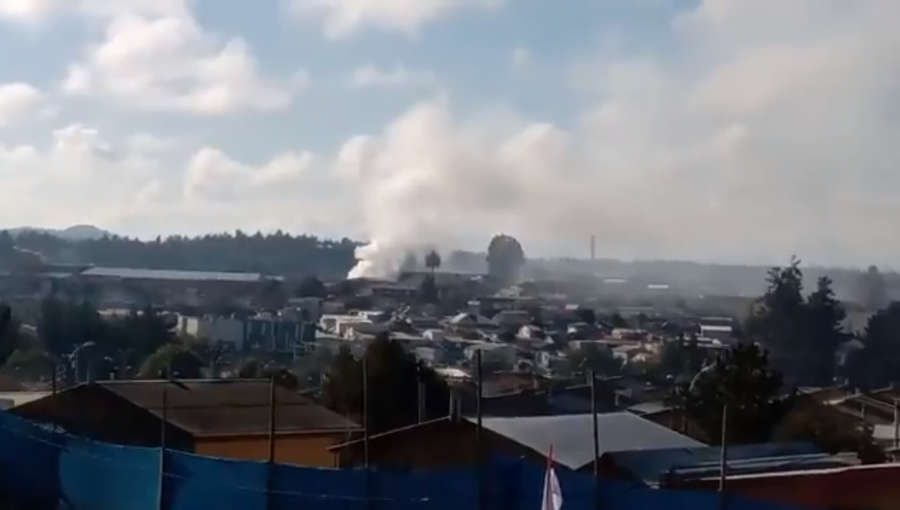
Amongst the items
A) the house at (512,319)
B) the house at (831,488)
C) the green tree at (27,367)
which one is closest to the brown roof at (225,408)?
the house at (831,488)

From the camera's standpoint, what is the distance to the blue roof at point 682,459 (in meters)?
16.8

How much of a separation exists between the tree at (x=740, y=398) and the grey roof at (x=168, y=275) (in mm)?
63898

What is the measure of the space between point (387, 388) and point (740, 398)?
752 cm

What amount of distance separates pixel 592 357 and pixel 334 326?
2003 cm

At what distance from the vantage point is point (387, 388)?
3005cm

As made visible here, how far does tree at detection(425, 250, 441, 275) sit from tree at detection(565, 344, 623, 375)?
34099 mm

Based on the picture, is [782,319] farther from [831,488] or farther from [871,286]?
[831,488]

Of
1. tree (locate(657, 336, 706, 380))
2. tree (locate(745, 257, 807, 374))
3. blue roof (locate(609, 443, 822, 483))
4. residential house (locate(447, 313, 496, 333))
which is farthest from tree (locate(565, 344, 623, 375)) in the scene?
blue roof (locate(609, 443, 822, 483))

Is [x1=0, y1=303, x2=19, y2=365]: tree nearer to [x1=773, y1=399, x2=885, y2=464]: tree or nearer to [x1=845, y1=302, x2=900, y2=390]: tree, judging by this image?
[x1=773, y1=399, x2=885, y2=464]: tree

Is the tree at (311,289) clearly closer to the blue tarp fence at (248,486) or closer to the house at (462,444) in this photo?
the house at (462,444)

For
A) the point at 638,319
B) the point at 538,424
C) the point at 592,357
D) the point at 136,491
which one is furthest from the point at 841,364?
the point at 136,491

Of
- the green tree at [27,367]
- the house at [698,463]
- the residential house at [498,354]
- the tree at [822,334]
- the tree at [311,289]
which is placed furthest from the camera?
the tree at [311,289]

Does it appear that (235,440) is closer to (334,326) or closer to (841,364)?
(841,364)

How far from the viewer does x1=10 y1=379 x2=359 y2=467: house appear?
20141 mm
